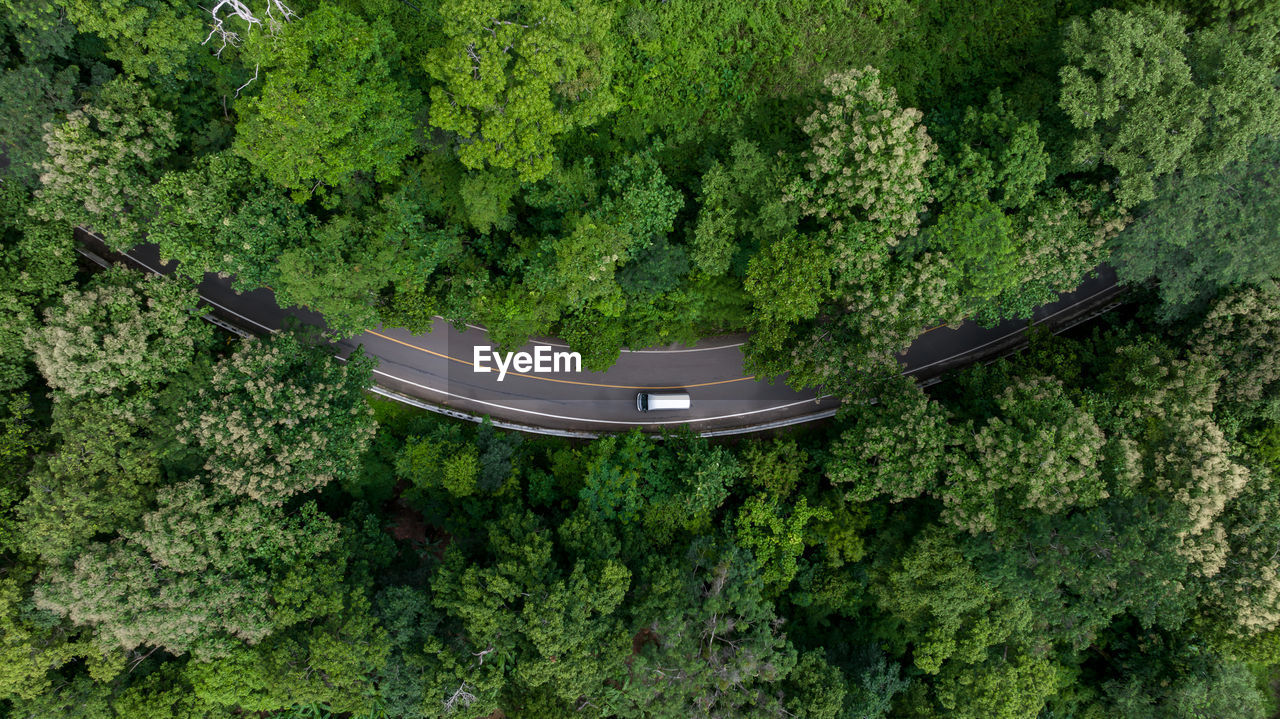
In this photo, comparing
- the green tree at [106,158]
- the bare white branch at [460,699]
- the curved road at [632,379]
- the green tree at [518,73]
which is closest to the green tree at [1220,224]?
the curved road at [632,379]

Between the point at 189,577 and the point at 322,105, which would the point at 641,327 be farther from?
the point at 189,577

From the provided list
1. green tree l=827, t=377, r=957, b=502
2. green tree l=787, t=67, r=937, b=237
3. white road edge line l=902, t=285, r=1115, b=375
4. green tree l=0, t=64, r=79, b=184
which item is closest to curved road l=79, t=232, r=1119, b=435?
white road edge line l=902, t=285, r=1115, b=375

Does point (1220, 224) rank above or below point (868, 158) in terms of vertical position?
below

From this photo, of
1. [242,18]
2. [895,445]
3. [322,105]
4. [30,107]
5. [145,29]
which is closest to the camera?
[242,18]

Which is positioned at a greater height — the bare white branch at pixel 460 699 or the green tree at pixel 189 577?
the green tree at pixel 189 577

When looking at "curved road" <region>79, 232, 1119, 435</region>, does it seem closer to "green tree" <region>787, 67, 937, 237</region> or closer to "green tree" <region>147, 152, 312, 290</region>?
"green tree" <region>147, 152, 312, 290</region>

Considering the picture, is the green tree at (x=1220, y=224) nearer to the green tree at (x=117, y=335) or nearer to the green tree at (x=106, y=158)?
the green tree at (x=117, y=335)

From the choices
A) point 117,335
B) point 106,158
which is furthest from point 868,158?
point 117,335
